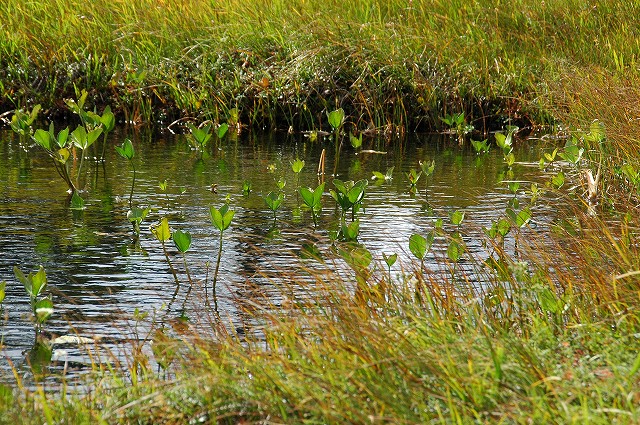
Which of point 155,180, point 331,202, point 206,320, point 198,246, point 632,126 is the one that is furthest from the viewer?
A: point 155,180

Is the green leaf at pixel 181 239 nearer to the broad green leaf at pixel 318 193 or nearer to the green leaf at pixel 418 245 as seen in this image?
the green leaf at pixel 418 245

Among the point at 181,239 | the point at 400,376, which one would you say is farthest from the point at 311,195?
the point at 400,376

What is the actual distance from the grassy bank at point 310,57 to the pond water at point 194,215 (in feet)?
1.68

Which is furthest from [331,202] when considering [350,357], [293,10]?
[293,10]

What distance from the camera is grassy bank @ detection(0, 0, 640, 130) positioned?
Answer: 9.77 metres

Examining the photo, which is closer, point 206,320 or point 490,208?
point 206,320

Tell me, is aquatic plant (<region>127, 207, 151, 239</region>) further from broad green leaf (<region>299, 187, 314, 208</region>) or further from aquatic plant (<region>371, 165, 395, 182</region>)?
aquatic plant (<region>371, 165, 395, 182</region>)

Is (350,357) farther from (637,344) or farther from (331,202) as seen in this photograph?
(331,202)

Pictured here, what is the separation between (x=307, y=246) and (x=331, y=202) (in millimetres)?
1139

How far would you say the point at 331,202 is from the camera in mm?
6656

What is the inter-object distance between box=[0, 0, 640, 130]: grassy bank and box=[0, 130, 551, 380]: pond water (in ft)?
1.68

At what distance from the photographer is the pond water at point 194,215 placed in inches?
181

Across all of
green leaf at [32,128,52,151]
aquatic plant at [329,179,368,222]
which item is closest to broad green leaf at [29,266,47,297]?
aquatic plant at [329,179,368,222]

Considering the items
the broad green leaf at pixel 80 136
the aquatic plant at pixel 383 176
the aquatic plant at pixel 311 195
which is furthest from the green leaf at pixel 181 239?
the aquatic plant at pixel 383 176
